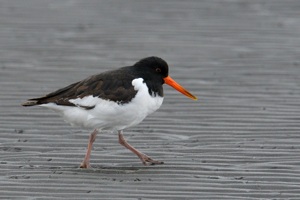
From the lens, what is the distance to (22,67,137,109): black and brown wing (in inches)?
307

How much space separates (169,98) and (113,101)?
115 inches

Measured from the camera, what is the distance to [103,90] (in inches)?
313

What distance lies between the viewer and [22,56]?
1273 centimetres

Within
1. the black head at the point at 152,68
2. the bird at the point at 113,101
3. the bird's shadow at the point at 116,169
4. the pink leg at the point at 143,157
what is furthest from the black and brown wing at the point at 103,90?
the bird's shadow at the point at 116,169

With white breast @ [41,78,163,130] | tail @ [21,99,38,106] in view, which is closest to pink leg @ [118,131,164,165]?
white breast @ [41,78,163,130]

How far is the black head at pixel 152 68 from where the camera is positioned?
26.7 ft

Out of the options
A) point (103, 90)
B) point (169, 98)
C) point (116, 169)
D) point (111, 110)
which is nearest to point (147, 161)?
point (116, 169)

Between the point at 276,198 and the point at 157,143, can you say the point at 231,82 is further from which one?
the point at 276,198

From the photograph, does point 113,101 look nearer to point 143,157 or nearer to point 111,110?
point 111,110

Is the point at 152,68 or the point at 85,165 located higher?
the point at 152,68

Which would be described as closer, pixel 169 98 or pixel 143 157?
pixel 143 157

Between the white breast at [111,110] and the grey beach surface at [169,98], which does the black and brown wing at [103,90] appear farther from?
the grey beach surface at [169,98]

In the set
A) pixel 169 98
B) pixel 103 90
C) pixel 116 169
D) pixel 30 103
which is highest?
pixel 103 90

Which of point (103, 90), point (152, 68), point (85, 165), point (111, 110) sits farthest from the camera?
point (152, 68)
